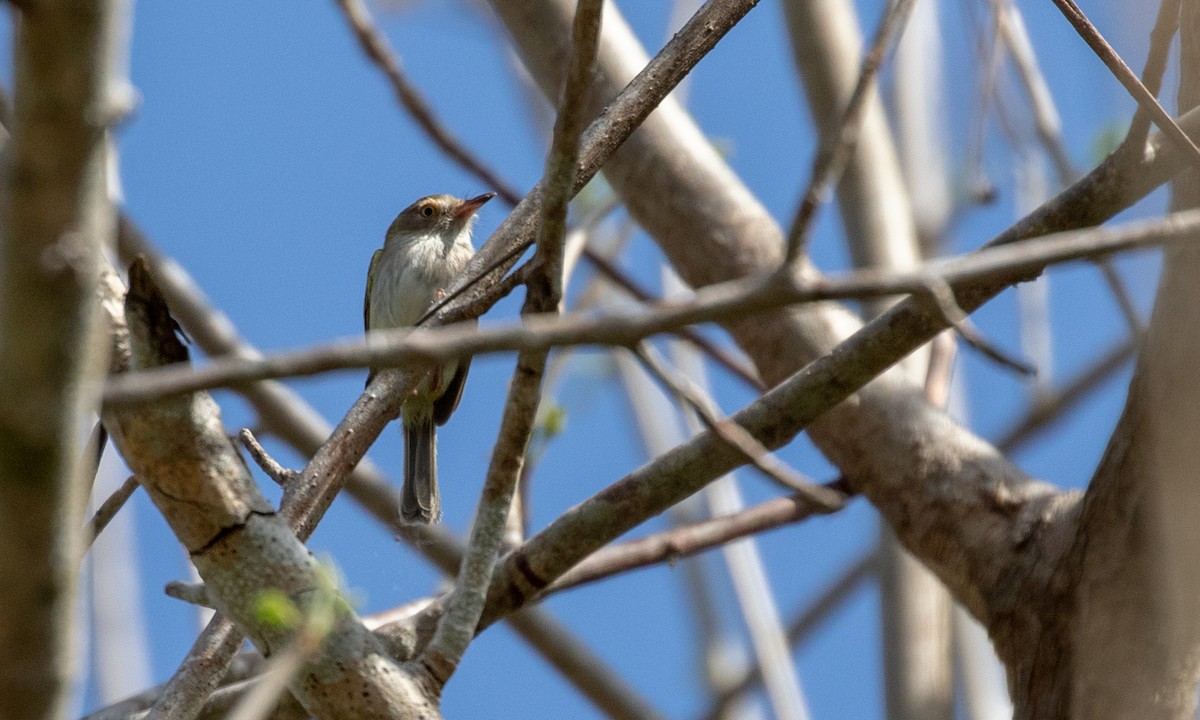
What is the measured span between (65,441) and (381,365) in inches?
13.3

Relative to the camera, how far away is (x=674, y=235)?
5004mm

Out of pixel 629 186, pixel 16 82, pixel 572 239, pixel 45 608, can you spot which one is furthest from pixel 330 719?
pixel 629 186

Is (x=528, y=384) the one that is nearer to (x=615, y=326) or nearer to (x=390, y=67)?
(x=615, y=326)

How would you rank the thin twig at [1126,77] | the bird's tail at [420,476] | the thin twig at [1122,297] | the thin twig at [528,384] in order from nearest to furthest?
the thin twig at [528,384]
the thin twig at [1126,77]
the thin twig at [1122,297]
the bird's tail at [420,476]

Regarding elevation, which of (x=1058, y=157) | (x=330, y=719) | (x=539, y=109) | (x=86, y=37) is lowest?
(x=86, y=37)

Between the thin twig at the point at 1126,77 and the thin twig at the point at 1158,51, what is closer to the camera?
the thin twig at the point at 1126,77

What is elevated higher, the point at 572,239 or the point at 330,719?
the point at 572,239

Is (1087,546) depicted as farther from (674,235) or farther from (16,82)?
(16,82)

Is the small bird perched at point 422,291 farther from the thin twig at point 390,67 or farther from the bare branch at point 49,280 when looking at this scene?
the bare branch at point 49,280

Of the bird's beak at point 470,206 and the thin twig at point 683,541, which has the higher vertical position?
the bird's beak at point 470,206

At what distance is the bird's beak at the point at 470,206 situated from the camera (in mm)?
7023

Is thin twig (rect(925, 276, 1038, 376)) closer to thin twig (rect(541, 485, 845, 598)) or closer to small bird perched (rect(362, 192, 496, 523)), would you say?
thin twig (rect(541, 485, 845, 598))

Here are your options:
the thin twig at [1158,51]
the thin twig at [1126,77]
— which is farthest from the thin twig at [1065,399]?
the thin twig at [1126,77]

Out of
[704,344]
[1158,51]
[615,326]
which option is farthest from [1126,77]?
[704,344]
